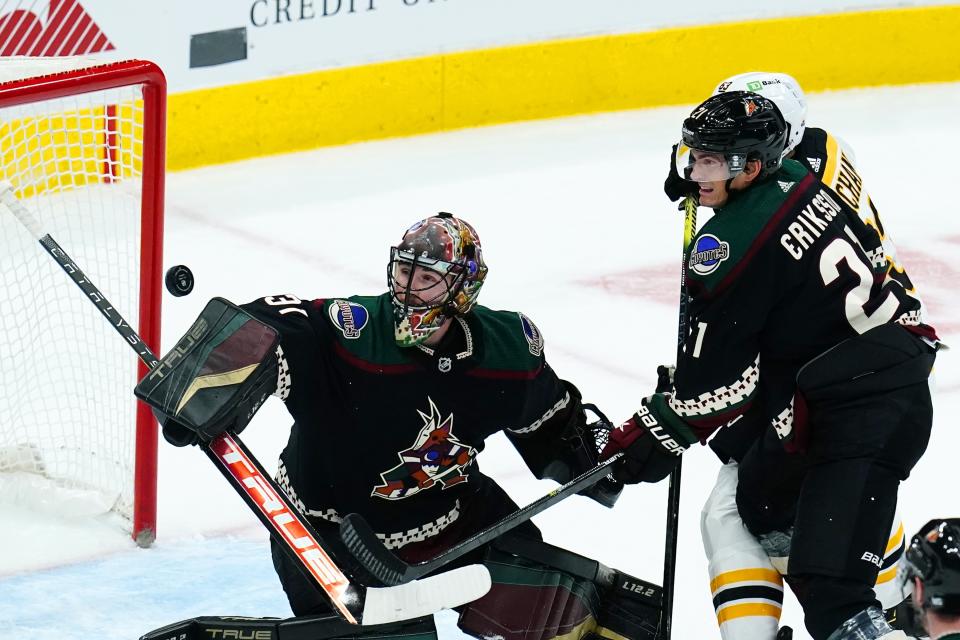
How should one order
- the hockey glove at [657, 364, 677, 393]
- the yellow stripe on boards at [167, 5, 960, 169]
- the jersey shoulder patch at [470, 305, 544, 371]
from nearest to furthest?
the jersey shoulder patch at [470, 305, 544, 371] → the hockey glove at [657, 364, 677, 393] → the yellow stripe on boards at [167, 5, 960, 169]

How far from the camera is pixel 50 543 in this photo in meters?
3.38

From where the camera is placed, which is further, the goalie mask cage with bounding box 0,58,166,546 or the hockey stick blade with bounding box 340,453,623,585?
the goalie mask cage with bounding box 0,58,166,546

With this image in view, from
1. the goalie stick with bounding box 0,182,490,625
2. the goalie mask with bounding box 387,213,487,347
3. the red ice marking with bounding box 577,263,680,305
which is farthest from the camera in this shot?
the red ice marking with bounding box 577,263,680,305

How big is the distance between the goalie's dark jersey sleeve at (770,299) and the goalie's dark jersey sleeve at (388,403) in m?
0.28

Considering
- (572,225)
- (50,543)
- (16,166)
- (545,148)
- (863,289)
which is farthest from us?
(545,148)

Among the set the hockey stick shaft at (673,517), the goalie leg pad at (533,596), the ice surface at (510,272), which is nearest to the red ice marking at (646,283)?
the ice surface at (510,272)

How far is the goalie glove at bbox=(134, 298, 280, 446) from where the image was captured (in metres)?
2.26

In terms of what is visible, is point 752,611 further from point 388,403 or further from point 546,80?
point 546,80

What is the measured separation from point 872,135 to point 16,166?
3.79 m

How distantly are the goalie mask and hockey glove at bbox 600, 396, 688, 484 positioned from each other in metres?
0.39

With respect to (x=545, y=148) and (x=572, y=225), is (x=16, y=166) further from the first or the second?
(x=545, y=148)

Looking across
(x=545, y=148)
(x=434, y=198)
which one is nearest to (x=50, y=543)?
(x=434, y=198)

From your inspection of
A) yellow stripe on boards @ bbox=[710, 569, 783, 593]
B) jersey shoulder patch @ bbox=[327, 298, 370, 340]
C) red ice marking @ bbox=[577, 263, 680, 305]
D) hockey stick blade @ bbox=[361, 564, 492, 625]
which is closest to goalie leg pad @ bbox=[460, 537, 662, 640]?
yellow stripe on boards @ bbox=[710, 569, 783, 593]

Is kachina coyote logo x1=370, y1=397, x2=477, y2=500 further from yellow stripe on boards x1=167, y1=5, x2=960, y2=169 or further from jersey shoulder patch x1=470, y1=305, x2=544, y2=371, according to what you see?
yellow stripe on boards x1=167, y1=5, x2=960, y2=169
